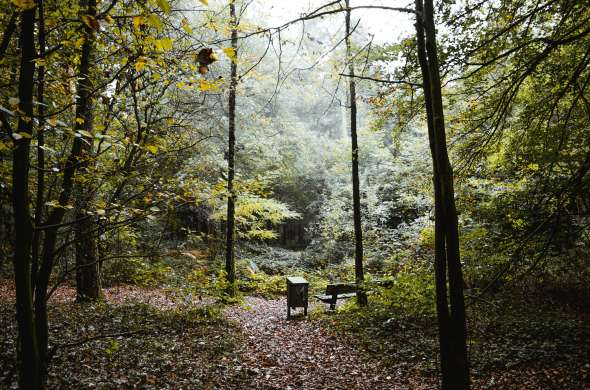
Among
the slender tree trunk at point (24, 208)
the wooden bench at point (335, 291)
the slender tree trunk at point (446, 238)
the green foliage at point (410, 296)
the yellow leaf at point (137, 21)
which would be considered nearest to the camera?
the yellow leaf at point (137, 21)

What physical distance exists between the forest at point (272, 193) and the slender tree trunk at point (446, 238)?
20mm

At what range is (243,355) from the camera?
22.5ft

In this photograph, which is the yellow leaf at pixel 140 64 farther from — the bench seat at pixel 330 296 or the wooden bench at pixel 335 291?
→ the bench seat at pixel 330 296

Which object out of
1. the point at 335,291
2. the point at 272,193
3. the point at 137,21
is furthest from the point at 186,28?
the point at 335,291

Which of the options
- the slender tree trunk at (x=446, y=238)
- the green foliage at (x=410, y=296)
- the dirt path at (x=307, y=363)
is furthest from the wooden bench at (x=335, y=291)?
the slender tree trunk at (x=446, y=238)

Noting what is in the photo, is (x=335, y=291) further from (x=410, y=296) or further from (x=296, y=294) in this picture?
(x=410, y=296)

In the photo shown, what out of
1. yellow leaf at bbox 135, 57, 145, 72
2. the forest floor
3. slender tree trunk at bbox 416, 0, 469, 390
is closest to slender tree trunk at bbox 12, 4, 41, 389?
yellow leaf at bbox 135, 57, 145, 72

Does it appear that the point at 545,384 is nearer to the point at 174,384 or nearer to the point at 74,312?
the point at 174,384

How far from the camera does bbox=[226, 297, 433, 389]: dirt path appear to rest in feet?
18.7

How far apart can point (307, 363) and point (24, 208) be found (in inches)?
220

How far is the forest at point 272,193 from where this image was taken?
322cm

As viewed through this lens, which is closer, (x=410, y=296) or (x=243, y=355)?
(x=243, y=355)

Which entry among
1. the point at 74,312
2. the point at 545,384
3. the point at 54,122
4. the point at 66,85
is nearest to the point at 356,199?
the point at 545,384

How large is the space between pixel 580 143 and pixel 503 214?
2352 mm
